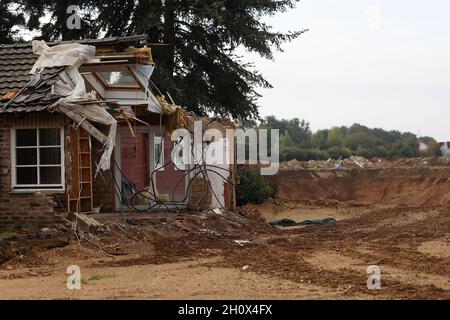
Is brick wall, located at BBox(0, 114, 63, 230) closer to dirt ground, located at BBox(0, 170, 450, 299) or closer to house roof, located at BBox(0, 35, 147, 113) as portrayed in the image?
house roof, located at BBox(0, 35, 147, 113)

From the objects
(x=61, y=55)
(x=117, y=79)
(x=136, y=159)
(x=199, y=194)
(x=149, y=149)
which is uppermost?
(x=61, y=55)

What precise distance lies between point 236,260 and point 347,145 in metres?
47.4

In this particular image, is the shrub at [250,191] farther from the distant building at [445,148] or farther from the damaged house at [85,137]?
the distant building at [445,148]

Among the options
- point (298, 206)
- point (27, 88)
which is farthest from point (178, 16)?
point (27, 88)

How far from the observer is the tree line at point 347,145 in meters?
55.5

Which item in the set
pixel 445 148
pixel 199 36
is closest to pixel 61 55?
pixel 199 36

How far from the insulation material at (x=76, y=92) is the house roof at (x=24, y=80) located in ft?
0.67

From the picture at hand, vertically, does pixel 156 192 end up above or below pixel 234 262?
above

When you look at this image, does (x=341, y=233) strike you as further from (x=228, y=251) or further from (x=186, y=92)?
(x=186, y=92)

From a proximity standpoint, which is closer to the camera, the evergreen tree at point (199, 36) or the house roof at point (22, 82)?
the house roof at point (22, 82)

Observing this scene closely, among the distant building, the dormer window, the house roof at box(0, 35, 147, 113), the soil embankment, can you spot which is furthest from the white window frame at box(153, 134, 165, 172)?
the distant building

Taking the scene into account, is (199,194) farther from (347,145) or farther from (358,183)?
(347,145)

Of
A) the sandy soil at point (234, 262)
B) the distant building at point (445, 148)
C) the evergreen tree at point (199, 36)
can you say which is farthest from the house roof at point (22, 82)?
the distant building at point (445, 148)

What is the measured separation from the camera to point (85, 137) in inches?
779
